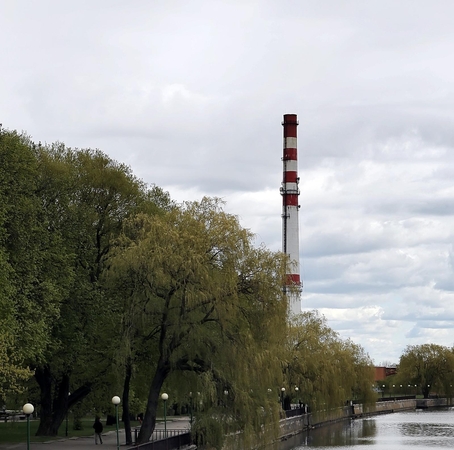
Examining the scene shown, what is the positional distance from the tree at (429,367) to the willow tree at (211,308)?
88589mm

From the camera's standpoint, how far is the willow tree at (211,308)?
38219mm

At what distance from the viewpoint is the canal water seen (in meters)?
59.9

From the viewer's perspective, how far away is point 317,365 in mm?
73250

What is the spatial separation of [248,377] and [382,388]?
110 meters

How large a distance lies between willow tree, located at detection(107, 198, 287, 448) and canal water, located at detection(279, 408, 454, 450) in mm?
19806

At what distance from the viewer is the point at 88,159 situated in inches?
1970

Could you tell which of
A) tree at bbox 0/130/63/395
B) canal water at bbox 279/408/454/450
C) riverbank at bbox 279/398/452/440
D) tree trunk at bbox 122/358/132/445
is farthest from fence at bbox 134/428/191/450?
riverbank at bbox 279/398/452/440

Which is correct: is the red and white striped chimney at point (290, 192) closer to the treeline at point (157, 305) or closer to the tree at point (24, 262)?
the treeline at point (157, 305)

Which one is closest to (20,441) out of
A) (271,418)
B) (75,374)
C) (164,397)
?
(75,374)

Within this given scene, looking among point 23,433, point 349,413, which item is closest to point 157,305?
point 23,433

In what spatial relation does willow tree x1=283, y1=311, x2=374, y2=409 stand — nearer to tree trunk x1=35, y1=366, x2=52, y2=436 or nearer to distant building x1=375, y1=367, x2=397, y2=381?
tree trunk x1=35, y1=366, x2=52, y2=436

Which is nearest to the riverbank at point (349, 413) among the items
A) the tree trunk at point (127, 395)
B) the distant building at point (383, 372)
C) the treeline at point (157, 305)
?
the tree trunk at point (127, 395)

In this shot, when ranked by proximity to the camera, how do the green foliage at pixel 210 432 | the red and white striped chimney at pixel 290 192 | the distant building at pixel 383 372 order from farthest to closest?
1. the distant building at pixel 383 372
2. the red and white striped chimney at pixel 290 192
3. the green foliage at pixel 210 432

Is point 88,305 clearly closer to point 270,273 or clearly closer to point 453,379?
point 270,273
